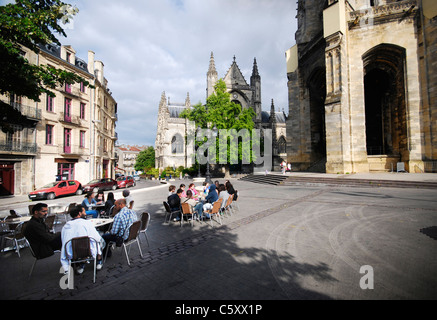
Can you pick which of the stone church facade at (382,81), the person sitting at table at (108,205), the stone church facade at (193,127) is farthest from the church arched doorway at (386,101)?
the person sitting at table at (108,205)

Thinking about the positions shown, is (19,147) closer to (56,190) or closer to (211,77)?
(56,190)

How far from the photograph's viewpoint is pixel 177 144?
45.7 meters

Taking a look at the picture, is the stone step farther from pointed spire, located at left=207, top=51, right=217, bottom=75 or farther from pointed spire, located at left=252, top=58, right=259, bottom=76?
pointed spire, located at left=252, top=58, right=259, bottom=76

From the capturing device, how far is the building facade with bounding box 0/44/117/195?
1622 cm

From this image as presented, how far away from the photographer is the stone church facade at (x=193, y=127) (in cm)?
3821

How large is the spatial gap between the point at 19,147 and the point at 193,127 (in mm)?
21866

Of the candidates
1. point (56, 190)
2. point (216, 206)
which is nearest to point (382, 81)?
point (216, 206)

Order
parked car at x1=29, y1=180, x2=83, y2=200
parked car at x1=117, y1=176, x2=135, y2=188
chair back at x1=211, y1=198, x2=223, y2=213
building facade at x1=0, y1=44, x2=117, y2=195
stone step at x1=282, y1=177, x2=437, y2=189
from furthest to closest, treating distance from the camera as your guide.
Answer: parked car at x1=117, y1=176, x2=135, y2=188
building facade at x1=0, y1=44, x2=117, y2=195
parked car at x1=29, y1=180, x2=83, y2=200
stone step at x1=282, y1=177, x2=437, y2=189
chair back at x1=211, y1=198, x2=223, y2=213

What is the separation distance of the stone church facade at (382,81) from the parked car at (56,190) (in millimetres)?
20502

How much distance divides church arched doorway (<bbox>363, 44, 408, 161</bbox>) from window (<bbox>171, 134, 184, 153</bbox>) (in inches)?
1345

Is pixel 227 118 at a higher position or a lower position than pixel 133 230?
higher

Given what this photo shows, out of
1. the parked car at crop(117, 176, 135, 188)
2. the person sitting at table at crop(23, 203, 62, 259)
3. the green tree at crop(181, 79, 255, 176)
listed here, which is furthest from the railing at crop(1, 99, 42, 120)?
the person sitting at table at crop(23, 203, 62, 259)

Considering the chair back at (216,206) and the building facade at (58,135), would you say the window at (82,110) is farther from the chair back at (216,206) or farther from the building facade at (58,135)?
the chair back at (216,206)
